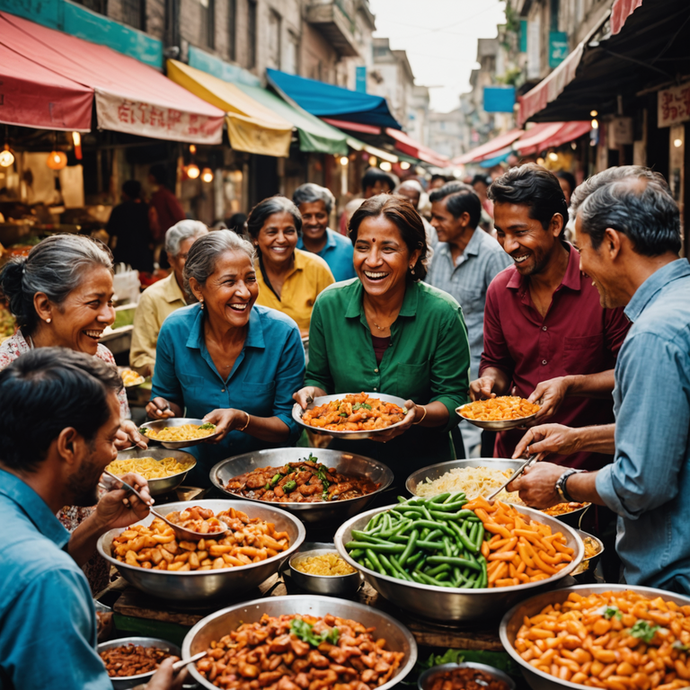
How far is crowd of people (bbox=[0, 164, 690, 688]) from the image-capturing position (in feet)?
6.23

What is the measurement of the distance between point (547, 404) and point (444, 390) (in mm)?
665

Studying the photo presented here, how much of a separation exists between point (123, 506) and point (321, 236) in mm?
4956

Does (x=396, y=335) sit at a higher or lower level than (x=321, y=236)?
lower

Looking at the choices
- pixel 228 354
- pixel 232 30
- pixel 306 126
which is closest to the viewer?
pixel 228 354

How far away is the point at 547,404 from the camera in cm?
315

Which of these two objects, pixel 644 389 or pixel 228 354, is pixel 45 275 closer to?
pixel 228 354

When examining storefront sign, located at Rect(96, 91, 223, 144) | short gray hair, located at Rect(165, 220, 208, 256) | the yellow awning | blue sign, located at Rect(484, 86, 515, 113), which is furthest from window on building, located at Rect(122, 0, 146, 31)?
blue sign, located at Rect(484, 86, 515, 113)

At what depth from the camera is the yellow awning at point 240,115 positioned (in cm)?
1001

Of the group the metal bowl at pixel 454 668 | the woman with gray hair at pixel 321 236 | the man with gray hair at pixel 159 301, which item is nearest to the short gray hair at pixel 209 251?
the man with gray hair at pixel 159 301

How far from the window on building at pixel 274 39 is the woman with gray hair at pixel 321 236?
13.5 metres

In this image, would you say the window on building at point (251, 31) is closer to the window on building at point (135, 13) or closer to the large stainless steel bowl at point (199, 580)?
the window on building at point (135, 13)

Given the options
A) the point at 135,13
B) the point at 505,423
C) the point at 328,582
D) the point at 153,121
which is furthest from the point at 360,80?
the point at 328,582

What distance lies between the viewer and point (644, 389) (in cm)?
205

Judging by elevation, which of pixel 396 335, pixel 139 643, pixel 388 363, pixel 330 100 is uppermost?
pixel 330 100
